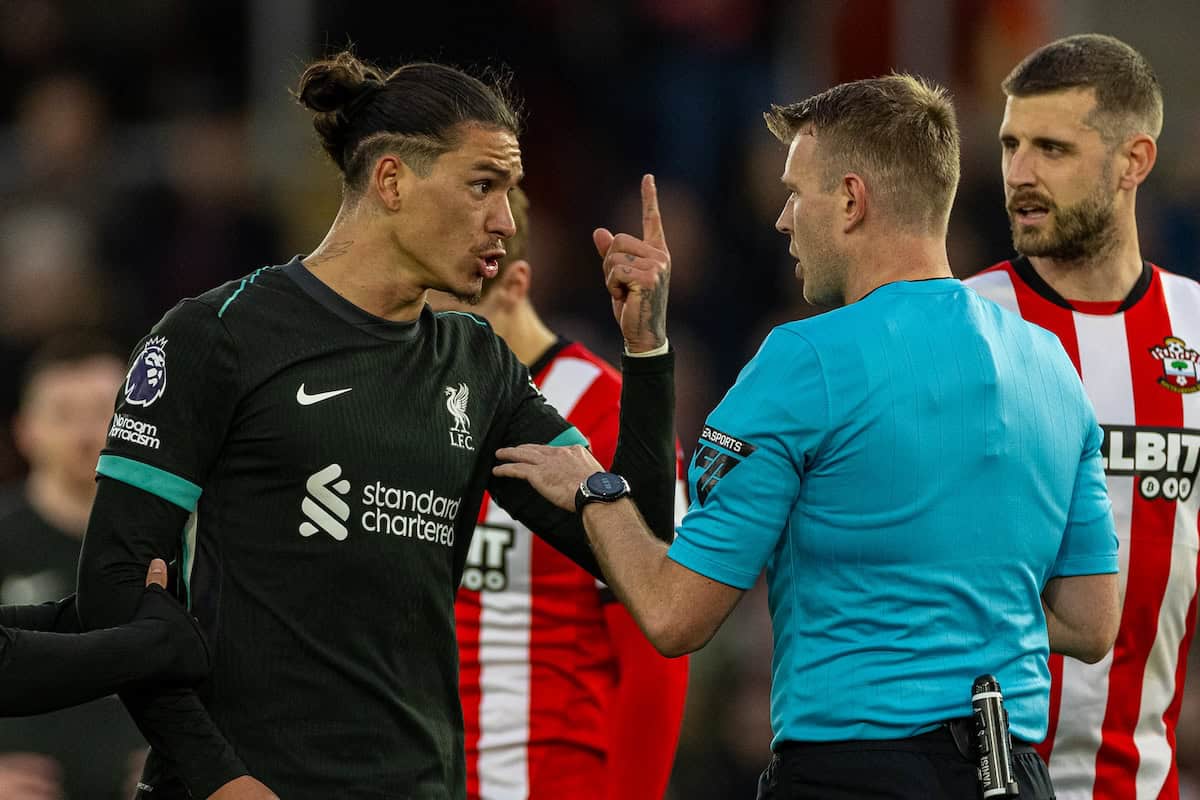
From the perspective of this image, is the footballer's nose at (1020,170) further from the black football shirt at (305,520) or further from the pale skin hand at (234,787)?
the pale skin hand at (234,787)

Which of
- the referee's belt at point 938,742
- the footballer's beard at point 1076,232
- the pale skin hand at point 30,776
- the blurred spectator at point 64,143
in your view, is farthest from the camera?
the blurred spectator at point 64,143

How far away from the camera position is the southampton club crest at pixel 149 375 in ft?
10.0

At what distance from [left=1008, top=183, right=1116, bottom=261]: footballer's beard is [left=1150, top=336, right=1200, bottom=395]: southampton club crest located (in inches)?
11.5

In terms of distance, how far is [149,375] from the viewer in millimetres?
3068

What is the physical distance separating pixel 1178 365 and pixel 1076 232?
415 mm

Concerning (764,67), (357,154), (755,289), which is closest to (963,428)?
(357,154)

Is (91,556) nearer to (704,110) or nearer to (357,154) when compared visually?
(357,154)

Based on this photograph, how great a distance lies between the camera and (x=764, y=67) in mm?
9570

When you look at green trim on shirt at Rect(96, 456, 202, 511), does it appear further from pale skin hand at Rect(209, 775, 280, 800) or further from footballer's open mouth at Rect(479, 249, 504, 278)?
footballer's open mouth at Rect(479, 249, 504, 278)

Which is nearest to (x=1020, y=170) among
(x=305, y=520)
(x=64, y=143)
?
(x=305, y=520)

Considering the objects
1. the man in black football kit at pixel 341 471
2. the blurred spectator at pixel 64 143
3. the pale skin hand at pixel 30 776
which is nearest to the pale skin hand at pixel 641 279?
the man in black football kit at pixel 341 471

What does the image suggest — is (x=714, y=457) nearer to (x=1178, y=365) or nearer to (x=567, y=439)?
(x=567, y=439)

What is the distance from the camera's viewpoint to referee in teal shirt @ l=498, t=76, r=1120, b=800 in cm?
307

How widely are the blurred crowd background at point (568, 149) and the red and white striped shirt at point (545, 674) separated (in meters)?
3.30
